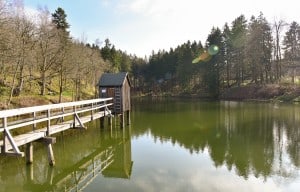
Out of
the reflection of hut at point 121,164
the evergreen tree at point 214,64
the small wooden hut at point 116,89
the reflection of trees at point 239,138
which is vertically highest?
the evergreen tree at point 214,64

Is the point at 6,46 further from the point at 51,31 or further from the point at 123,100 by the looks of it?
the point at 51,31

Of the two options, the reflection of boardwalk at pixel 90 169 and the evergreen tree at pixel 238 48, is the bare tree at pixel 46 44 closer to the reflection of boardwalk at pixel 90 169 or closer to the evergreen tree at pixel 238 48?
the reflection of boardwalk at pixel 90 169

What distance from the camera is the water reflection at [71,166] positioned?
42.3 feet

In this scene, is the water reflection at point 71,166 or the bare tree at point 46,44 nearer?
the water reflection at point 71,166

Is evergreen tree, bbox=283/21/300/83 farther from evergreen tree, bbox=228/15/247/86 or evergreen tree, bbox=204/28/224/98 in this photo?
evergreen tree, bbox=204/28/224/98

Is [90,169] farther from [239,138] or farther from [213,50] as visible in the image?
[213,50]

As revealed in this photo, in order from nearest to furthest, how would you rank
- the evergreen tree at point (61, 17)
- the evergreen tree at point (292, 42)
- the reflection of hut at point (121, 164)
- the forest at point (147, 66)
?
the reflection of hut at point (121, 164) → the forest at point (147, 66) → the evergreen tree at point (61, 17) → the evergreen tree at point (292, 42)

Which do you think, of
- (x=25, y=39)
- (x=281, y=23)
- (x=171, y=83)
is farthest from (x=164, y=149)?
(x=171, y=83)

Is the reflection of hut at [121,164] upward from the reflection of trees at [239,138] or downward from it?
downward

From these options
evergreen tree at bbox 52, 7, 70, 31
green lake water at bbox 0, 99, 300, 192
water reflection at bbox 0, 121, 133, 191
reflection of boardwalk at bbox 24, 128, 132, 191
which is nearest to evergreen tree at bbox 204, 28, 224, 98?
evergreen tree at bbox 52, 7, 70, 31

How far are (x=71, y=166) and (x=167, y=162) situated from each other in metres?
4.62

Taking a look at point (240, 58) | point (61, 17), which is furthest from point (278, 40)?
point (61, 17)

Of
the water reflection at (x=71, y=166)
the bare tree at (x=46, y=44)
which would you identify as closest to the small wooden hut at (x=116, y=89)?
the water reflection at (x=71, y=166)

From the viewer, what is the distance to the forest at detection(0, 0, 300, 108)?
33.9 m
